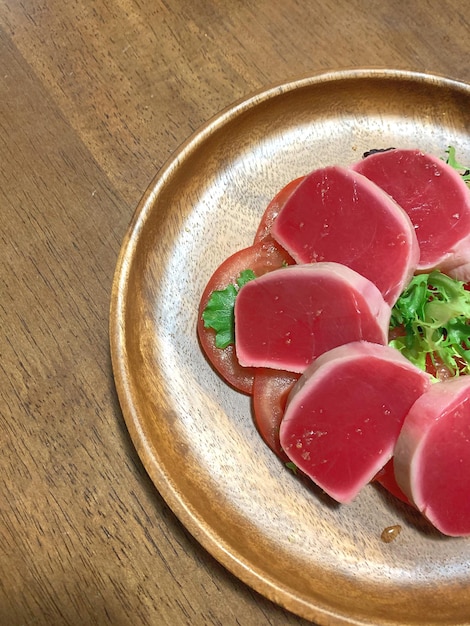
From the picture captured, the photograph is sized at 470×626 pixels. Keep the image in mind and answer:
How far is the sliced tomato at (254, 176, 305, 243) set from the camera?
2.16m

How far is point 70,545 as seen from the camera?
1918 millimetres

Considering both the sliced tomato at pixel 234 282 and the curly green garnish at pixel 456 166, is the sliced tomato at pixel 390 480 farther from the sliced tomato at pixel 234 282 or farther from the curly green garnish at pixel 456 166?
the curly green garnish at pixel 456 166

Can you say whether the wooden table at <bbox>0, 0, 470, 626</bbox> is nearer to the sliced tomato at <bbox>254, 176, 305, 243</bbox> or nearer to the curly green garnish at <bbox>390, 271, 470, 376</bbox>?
the sliced tomato at <bbox>254, 176, 305, 243</bbox>

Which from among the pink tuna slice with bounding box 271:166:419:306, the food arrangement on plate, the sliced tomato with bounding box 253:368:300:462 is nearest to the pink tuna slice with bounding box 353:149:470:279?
the food arrangement on plate

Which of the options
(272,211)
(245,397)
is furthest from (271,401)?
(272,211)

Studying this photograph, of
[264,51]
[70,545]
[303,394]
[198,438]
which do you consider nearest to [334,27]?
[264,51]

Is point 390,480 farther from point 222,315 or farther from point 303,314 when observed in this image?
point 222,315

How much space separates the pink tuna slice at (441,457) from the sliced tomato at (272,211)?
0.85 m

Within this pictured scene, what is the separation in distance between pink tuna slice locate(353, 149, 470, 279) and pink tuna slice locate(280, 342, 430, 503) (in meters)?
0.47

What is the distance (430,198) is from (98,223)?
1320mm

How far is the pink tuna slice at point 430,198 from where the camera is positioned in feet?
6.56

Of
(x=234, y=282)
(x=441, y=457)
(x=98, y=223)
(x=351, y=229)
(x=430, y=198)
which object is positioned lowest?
(x=98, y=223)

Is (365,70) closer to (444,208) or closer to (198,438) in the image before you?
(444,208)

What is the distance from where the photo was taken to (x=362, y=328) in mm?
1851
